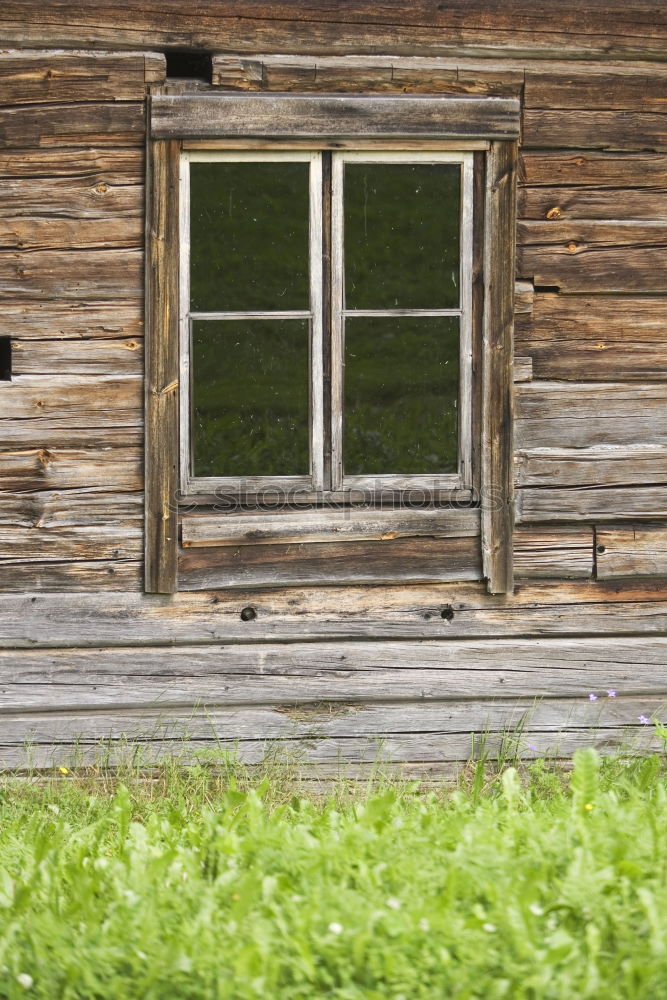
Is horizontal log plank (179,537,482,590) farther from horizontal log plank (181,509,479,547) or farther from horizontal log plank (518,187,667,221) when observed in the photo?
horizontal log plank (518,187,667,221)

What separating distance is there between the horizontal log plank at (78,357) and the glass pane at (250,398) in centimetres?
26

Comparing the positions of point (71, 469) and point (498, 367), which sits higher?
point (498, 367)

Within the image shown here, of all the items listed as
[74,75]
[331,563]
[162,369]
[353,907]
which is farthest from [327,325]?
[353,907]

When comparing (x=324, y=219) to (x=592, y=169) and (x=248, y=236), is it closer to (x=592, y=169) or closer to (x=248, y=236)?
(x=248, y=236)

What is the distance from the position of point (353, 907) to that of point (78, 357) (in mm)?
2269

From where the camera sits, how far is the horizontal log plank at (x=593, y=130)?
3748 mm

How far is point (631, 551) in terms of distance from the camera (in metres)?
3.93

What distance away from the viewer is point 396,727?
386cm

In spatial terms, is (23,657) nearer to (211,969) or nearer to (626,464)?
(211,969)

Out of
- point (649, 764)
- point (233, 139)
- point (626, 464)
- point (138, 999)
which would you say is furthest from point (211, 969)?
point (233, 139)

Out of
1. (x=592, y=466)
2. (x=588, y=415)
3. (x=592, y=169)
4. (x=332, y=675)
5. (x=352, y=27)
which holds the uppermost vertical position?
(x=352, y=27)

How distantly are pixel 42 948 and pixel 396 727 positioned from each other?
187cm

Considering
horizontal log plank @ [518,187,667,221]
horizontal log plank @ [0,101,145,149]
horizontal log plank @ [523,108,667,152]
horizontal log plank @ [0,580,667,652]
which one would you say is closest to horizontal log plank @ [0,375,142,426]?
horizontal log plank @ [0,580,667,652]

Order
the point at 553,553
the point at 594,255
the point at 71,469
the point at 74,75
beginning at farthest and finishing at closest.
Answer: the point at 553,553 < the point at 594,255 < the point at 71,469 < the point at 74,75
